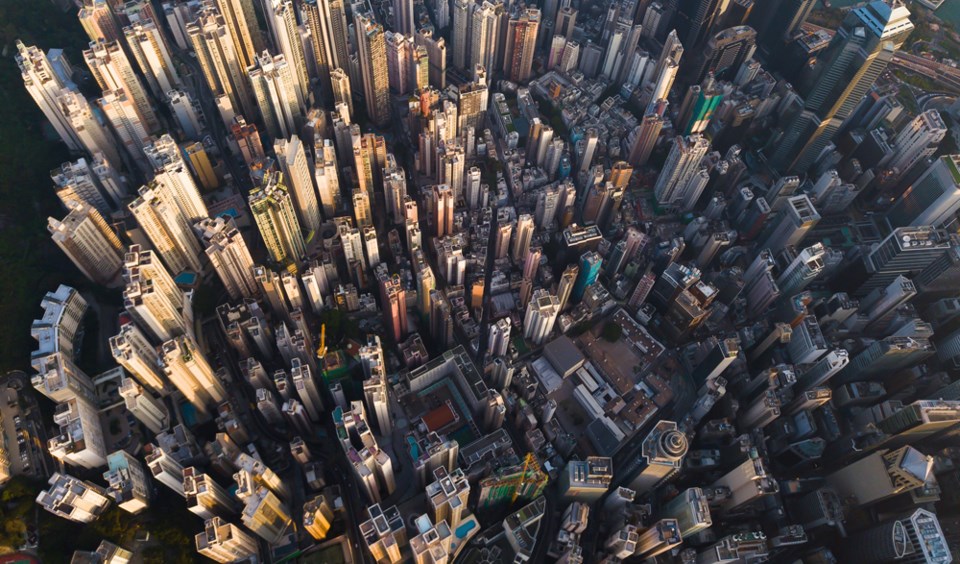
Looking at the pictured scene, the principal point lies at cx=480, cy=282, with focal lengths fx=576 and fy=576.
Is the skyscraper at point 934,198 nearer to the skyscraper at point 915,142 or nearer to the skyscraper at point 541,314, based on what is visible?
the skyscraper at point 915,142

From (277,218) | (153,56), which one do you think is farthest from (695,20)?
(153,56)

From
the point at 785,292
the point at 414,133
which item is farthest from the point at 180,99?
the point at 785,292

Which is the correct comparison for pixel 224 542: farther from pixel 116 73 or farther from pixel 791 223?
pixel 791 223

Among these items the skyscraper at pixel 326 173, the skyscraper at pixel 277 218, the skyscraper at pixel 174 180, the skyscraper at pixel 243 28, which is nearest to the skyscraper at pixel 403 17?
the skyscraper at pixel 243 28

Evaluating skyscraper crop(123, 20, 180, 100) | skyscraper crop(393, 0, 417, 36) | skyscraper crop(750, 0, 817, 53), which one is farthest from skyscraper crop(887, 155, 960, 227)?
skyscraper crop(123, 20, 180, 100)

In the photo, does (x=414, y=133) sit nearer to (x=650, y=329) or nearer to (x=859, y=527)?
(x=650, y=329)

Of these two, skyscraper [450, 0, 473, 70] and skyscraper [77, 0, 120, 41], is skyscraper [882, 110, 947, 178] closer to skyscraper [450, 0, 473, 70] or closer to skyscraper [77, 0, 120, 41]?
skyscraper [450, 0, 473, 70]
